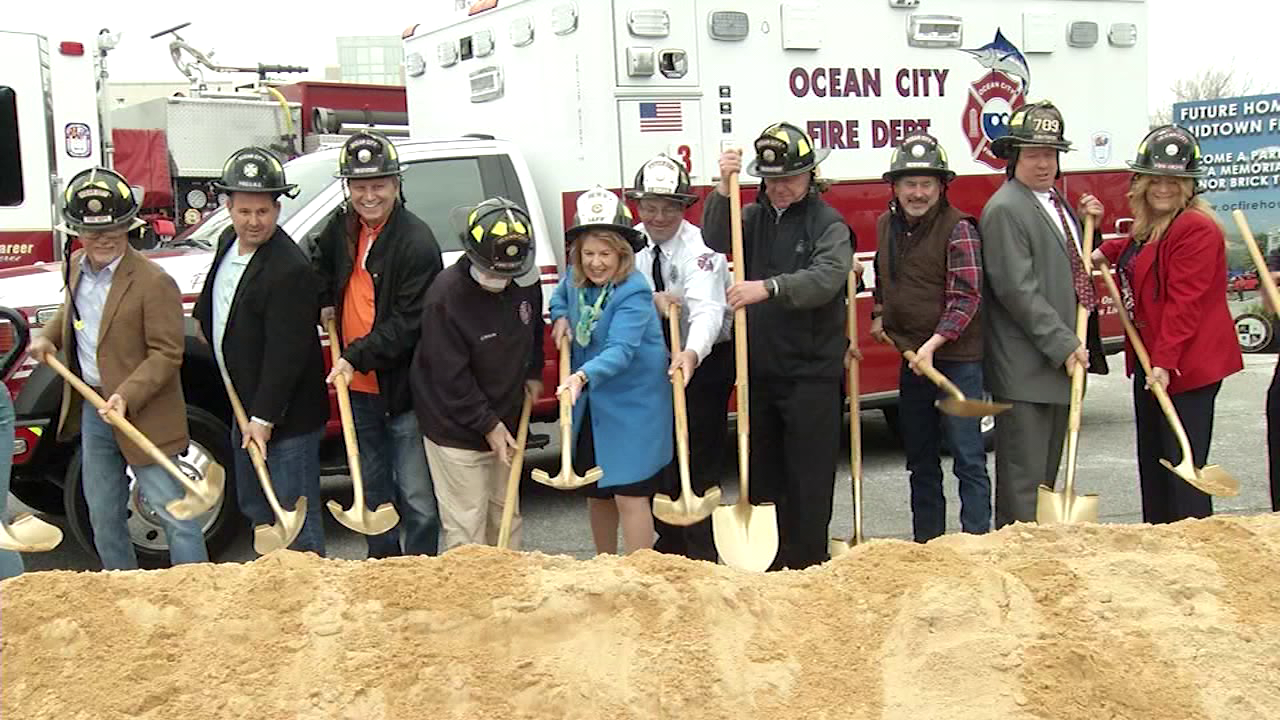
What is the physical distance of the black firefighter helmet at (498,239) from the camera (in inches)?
189

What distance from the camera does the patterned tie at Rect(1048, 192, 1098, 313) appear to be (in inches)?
219

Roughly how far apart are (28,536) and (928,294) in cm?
388

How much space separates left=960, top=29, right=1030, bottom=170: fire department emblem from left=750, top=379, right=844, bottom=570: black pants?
319cm

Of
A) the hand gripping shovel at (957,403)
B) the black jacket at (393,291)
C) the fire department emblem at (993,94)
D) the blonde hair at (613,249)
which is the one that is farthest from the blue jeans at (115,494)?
the fire department emblem at (993,94)

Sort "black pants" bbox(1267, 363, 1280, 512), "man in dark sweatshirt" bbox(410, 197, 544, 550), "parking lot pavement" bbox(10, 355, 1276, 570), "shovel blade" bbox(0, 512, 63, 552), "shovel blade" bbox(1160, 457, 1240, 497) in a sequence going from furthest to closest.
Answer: "parking lot pavement" bbox(10, 355, 1276, 570) < "black pants" bbox(1267, 363, 1280, 512) < "shovel blade" bbox(1160, 457, 1240, 497) < "man in dark sweatshirt" bbox(410, 197, 544, 550) < "shovel blade" bbox(0, 512, 63, 552)

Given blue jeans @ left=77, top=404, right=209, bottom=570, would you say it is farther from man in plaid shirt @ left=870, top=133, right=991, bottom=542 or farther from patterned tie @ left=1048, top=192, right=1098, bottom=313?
patterned tie @ left=1048, top=192, right=1098, bottom=313

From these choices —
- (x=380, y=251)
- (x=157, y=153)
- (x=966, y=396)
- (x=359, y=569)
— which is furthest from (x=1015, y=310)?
(x=157, y=153)

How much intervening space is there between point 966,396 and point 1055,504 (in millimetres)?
639

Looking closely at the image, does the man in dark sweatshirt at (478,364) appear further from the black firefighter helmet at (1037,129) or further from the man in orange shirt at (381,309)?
the black firefighter helmet at (1037,129)

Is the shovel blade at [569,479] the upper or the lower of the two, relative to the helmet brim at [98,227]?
lower

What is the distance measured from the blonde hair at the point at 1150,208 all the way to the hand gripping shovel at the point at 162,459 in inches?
166

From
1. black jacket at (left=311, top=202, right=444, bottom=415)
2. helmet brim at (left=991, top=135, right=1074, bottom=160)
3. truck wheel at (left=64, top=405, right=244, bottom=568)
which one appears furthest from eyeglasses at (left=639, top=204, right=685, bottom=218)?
truck wheel at (left=64, top=405, right=244, bottom=568)

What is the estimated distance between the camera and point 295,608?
3541mm

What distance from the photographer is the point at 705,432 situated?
593cm
